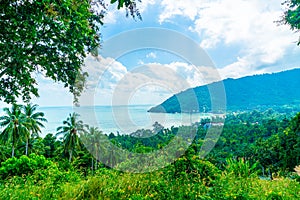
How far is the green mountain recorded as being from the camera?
5.06 meters

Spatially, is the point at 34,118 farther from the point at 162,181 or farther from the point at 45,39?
the point at 162,181

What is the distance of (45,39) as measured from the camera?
4.93 meters

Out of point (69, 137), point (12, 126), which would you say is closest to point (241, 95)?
point (69, 137)

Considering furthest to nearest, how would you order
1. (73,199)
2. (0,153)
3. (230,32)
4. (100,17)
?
1. (0,153)
2. (230,32)
3. (100,17)
4. (73,199)

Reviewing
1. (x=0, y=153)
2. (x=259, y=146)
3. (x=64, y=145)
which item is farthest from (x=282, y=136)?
(x=0, y=153)

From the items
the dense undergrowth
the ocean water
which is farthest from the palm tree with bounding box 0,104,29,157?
the ocean water

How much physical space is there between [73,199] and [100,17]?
363 cm

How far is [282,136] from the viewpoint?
1959 cm

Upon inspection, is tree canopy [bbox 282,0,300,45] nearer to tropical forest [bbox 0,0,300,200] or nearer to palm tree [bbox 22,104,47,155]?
tropical forest [bbox 0,0,300,200]

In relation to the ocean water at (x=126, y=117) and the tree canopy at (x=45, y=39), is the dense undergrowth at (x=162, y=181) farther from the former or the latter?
the tree canopy at (x=45, y=39)

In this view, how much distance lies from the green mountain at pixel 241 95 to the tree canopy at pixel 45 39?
6.15 feet

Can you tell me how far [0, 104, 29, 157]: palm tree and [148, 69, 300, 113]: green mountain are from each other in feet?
68.8

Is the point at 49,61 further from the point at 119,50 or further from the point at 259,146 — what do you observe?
the point at 259,146

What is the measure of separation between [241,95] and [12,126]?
Result: 96.9 ft
